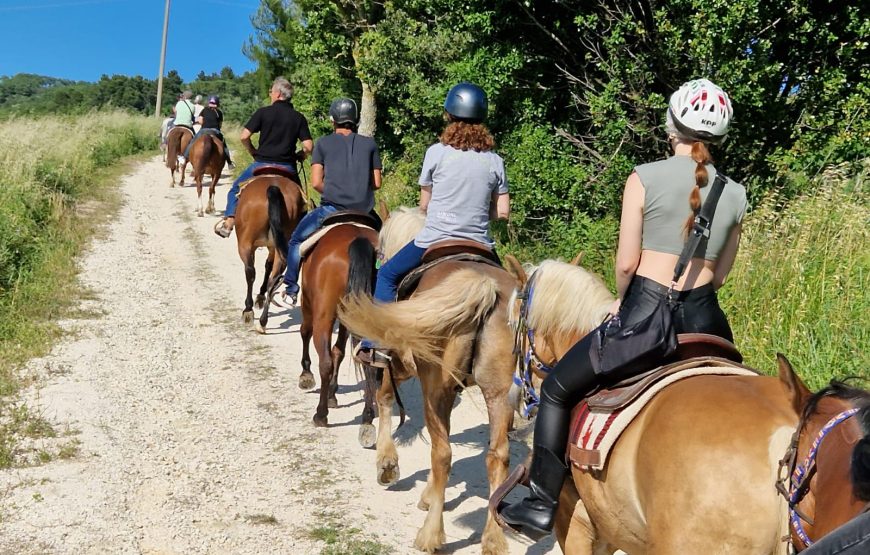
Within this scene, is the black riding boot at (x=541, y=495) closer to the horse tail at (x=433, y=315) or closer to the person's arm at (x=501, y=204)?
the horse tail at (x=433, y=315)

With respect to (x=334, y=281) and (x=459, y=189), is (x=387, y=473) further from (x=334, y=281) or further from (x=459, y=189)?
(x=459, y=189)

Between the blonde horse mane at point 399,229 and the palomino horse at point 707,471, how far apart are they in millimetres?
3004

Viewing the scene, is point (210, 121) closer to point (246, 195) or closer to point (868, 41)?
point (246, 195)

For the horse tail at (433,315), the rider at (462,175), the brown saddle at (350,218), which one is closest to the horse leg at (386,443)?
the horse tail at (433,315)

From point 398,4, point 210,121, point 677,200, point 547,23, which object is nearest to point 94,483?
point 677,200

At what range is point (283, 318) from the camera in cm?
1102

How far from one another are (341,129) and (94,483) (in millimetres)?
3804

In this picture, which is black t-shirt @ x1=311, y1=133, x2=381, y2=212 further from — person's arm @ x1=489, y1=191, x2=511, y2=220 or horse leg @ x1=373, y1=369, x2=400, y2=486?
person's arm @ x1=489, y1=191, x2=511, y2=220

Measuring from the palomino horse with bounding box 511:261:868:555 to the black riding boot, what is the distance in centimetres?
19

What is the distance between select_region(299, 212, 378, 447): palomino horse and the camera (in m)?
6.70

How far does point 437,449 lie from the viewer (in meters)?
5.05

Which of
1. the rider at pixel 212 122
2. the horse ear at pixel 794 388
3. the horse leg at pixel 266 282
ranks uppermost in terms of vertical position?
the rider at pixel 212 122

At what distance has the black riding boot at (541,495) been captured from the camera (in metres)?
3.46

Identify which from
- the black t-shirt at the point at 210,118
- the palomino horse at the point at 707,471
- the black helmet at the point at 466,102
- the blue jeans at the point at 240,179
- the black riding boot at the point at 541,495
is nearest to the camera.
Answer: the palomino horse at the point at 707,471
